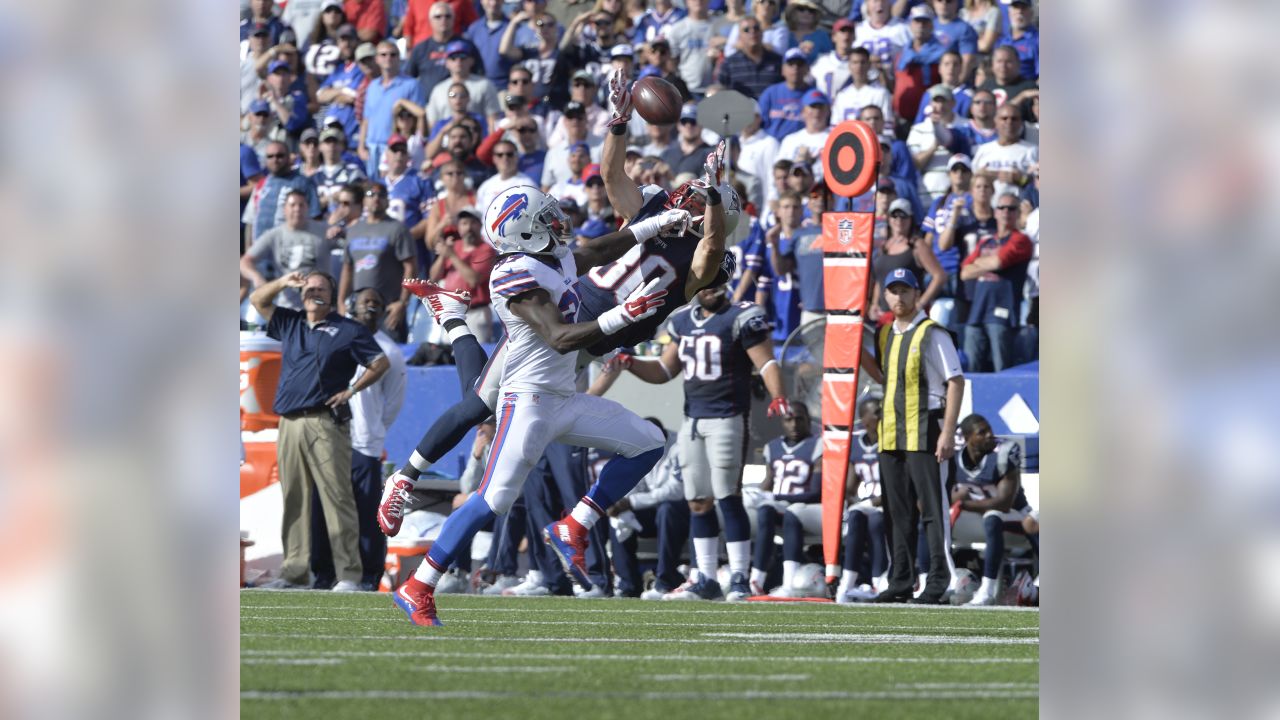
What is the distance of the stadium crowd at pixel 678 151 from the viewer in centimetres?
1218

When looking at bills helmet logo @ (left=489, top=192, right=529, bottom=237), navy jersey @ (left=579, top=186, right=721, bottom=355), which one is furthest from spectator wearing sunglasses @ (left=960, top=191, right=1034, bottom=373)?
bills helmet logo @ (left=489, top=192, right=529, bottom=237)

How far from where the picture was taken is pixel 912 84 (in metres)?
14.0

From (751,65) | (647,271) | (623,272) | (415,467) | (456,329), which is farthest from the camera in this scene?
(751,65)

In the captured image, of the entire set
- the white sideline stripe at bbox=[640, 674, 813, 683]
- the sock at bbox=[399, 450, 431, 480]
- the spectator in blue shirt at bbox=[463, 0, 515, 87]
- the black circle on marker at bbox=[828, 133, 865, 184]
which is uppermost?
the spectator in blue shirt at bbox=[463, 0, 515, 87]

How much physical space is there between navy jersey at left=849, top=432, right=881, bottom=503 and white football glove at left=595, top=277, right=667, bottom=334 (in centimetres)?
414

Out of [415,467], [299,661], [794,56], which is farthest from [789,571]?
[299,661]

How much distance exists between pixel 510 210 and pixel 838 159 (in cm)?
377

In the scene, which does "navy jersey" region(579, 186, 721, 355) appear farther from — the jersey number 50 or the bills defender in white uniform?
the bills defender in white uniform

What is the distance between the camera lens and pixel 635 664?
6.02m

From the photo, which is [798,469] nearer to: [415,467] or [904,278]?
[904,278]

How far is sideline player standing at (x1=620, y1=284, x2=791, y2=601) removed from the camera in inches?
437
